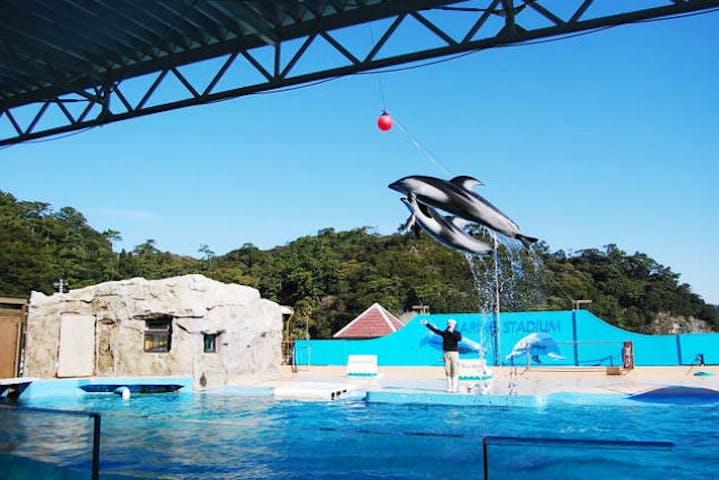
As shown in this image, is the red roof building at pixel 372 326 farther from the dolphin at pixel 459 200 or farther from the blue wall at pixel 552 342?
the dolphin at pixel 459 200

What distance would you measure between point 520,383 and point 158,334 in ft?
26.5

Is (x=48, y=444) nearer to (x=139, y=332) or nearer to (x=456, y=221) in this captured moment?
(x=456, y=221)

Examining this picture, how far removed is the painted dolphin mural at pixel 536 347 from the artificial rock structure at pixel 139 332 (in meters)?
7.58

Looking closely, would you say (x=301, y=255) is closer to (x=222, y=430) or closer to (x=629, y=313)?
(x=629, y=313)

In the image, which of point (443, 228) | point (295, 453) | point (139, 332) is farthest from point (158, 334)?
point (295, 453)

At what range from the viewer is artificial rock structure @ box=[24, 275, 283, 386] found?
14727 mm

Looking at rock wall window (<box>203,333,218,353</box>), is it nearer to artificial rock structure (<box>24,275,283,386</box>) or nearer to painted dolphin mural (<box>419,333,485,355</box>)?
artificial rock structure (<box>24,275,283,386</box>)

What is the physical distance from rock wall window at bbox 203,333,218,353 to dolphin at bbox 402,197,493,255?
32.4 ft

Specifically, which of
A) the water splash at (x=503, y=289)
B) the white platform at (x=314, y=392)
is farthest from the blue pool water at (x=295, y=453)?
the white platform at (x=314, y=392)

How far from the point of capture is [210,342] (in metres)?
15.3

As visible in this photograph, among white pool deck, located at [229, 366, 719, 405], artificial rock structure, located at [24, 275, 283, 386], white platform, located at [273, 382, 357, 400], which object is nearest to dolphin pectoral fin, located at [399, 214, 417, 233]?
white pool deck, located at [229, 366, 719, 405]

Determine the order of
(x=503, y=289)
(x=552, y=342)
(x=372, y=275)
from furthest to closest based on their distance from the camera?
(x=372, y=275)
(x=503, y=289)
(x=552, y=342)

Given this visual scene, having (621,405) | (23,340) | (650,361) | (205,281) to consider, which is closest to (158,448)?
(621,405)

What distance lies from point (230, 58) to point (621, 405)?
7.79 metres
